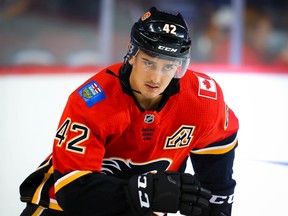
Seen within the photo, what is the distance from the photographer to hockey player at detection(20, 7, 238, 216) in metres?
2.22

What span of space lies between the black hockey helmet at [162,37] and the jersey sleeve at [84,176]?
0.28 meters

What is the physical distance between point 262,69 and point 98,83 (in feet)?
8.16

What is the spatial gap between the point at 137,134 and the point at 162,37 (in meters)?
0.34

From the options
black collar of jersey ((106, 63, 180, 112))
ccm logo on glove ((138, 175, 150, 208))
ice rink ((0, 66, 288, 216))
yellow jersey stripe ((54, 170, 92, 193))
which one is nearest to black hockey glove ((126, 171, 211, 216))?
ccm logo on glove ((138, 175, 150, 208))

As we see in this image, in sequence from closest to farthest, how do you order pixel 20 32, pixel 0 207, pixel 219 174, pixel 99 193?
pixel 99 193, pixel 219 174, pixel 0 207, pixel 20 32

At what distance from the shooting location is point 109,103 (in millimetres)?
2307

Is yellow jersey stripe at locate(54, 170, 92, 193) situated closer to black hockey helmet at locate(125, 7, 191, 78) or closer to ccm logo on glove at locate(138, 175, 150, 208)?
ccm logo on glove at locate(138, 175, 150, 208)

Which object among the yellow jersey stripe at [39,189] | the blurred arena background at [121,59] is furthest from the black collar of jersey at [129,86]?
the blurred arena background at [121,59]

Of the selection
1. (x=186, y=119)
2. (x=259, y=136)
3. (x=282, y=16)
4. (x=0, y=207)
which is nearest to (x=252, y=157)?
(x=259, y=136)

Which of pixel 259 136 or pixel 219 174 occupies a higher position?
pixel 219 174

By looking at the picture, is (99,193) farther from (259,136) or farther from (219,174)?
(259,136)

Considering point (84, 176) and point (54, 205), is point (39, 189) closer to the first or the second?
point (54, 205)

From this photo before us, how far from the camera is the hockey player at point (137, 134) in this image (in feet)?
7.27

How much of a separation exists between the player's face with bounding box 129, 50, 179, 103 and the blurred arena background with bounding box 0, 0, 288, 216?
0.77 metres
